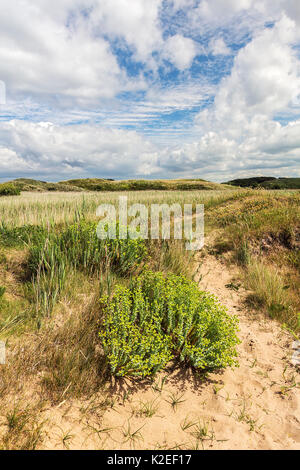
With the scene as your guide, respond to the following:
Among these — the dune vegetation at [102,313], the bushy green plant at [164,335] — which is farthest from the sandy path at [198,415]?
the bushy green plant at [164,335]

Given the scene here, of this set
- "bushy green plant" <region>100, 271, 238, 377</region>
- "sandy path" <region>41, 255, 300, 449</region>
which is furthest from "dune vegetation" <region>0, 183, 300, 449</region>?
"sandy path" <region>41, 255, 300, 449</region>

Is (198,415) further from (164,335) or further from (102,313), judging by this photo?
(102,313)

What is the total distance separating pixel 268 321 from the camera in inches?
191

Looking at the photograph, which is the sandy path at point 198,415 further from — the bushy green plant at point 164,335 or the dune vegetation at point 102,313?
the bushy green plant at point 164,335

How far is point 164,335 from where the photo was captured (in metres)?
3.52

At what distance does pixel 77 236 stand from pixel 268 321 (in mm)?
4138

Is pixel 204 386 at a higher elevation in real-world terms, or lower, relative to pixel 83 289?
lower

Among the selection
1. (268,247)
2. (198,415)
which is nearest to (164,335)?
(198,415)

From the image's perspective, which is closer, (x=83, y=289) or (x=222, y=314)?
(x=222, y=314)

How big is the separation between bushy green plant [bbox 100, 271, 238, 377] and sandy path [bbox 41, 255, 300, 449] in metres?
0.27

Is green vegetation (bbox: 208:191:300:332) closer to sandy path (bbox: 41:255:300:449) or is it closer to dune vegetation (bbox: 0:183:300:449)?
dune vegetation (bbox: 0:183:300:449)

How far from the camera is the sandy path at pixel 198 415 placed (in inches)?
103
